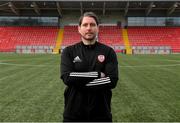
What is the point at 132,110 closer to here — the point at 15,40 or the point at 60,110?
the point at 60,110

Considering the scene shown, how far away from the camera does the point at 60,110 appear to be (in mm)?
7906

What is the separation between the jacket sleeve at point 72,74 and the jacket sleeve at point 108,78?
7 cm

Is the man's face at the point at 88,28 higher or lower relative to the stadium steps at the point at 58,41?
lower

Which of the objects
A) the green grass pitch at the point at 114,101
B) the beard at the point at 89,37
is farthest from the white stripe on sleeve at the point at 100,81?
the green grass pitch at the point at 114,101

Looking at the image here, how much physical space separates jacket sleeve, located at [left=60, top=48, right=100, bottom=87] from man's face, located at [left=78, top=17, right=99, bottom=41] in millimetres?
264

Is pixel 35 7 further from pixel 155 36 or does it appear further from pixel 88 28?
pixel 88 28

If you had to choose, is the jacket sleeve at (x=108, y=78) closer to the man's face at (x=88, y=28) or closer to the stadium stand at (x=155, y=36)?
the man's face at (x=88, y=28)

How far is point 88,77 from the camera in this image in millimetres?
3824

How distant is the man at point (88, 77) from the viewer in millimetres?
3740

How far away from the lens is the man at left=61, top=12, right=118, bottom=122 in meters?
3.74

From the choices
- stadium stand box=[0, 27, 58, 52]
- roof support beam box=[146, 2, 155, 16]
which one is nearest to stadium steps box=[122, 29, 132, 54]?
roof support beam box=[146, 2, 155, 16]

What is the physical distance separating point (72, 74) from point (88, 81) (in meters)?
0.20

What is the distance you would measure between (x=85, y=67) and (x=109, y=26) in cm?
5341

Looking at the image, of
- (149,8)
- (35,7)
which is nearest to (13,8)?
(35,7)
